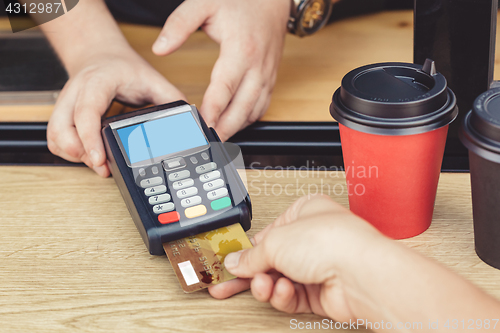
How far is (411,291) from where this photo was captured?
0.33 meters

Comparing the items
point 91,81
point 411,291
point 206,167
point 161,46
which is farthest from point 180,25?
point 411,291

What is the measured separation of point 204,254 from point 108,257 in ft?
0.36

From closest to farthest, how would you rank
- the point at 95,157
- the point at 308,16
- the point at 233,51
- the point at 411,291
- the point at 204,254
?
the point at 411,291, the point at 204,254, the point at 95,157, the point at 233,51, the point at 308,16

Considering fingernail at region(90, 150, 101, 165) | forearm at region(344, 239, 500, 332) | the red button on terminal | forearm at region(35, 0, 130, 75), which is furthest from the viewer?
forearm at region(35, 0, 130, 75)

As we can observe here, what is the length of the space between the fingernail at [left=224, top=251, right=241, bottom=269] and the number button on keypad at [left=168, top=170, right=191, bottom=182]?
0.11m

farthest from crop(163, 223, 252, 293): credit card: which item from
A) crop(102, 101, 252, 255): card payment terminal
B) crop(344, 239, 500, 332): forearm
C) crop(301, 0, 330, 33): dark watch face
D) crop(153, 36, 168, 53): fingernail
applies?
crop(301, 0, 330, 33): dark watch face

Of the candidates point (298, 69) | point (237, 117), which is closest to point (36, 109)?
point (237, 117)

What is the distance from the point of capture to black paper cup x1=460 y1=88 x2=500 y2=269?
0.37 meters

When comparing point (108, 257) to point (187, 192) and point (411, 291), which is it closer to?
point (187, 192)

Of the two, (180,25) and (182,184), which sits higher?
(180,25)

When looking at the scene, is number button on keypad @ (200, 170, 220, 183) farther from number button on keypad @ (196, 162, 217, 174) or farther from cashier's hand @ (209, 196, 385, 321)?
cashier's hand @ (209, 196, 385, 321)

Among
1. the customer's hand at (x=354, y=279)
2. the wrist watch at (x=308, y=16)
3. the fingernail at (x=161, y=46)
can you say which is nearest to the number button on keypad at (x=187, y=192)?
the customer's hand at (x=354, y=279)

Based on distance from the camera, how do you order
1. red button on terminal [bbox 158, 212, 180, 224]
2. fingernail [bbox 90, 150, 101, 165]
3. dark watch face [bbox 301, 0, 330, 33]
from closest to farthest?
1. red button on terminal [bbox 158, 212, 180, 224]
2. fingernail [bbox 90, 150, 101, 165]
3. dark watch face [bbox 301, 0, 330, 33]

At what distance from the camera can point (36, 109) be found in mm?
748
